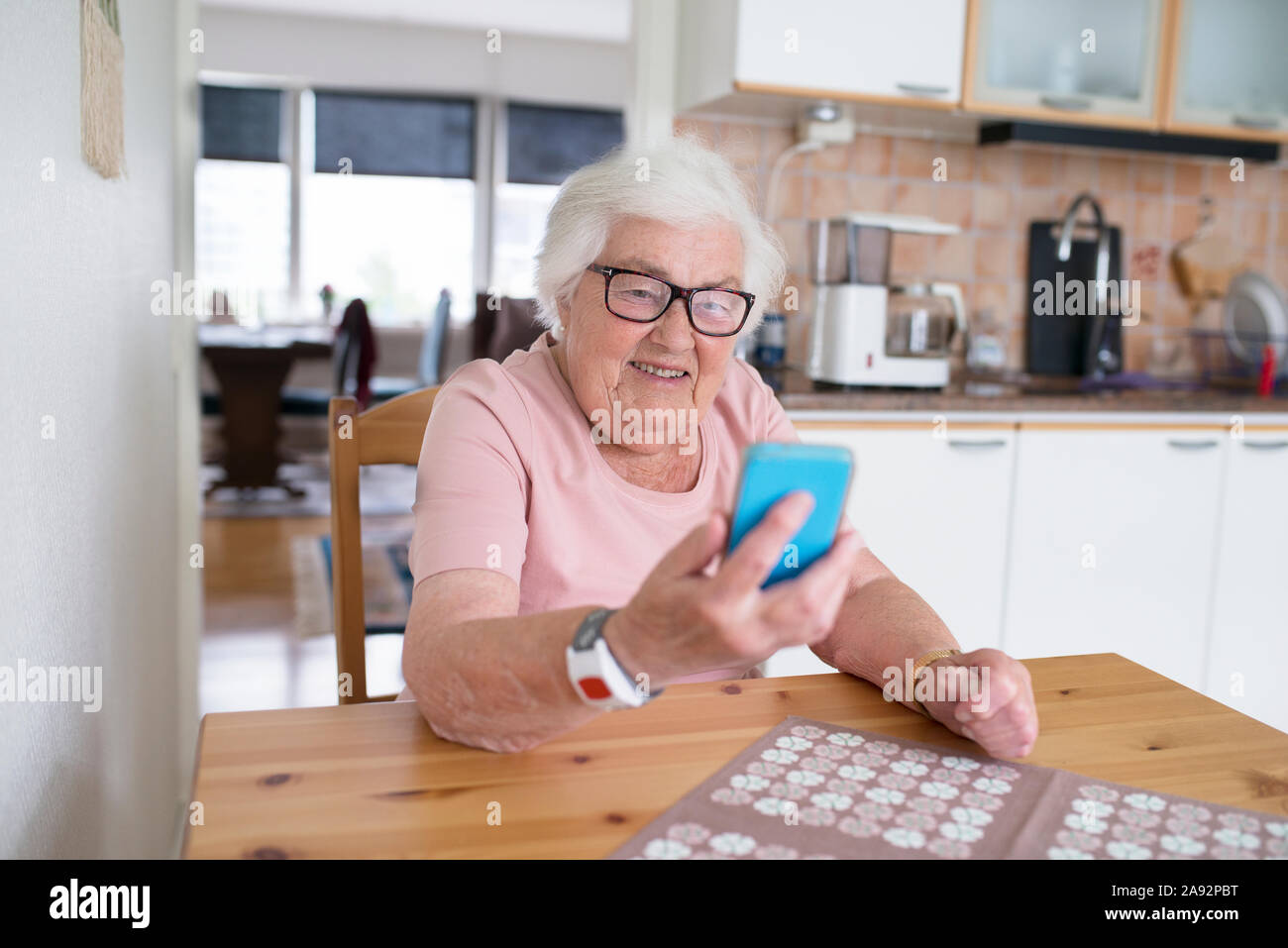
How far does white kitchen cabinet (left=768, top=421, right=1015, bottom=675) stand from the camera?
8.14ft

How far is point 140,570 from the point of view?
1.69 m

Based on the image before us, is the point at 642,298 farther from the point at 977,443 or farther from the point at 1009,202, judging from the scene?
the point at 1009,202

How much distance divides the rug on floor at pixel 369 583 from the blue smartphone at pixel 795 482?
2.82 meters

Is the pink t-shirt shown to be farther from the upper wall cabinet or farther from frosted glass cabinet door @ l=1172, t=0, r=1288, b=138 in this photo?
frosted glass cabinet door @ l=1172, t=0, r=1288, b=138

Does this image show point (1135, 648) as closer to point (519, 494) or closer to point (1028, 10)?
point (1028, 10)

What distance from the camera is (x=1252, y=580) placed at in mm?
2803

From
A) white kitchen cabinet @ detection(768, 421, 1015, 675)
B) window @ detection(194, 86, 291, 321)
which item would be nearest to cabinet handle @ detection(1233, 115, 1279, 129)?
white kitchen cabinet @ detection(768, 421, 1015, 675)

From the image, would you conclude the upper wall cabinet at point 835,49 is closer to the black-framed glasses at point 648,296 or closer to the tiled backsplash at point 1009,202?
the tiled backsplash at point 1009,202

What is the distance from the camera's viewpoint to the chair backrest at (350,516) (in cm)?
138

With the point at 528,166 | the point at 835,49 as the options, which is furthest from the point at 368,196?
the point at 835,49

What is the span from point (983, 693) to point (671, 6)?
2.34 m

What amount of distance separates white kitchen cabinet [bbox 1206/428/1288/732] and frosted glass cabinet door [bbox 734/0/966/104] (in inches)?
46.5

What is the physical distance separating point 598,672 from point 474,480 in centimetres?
41
